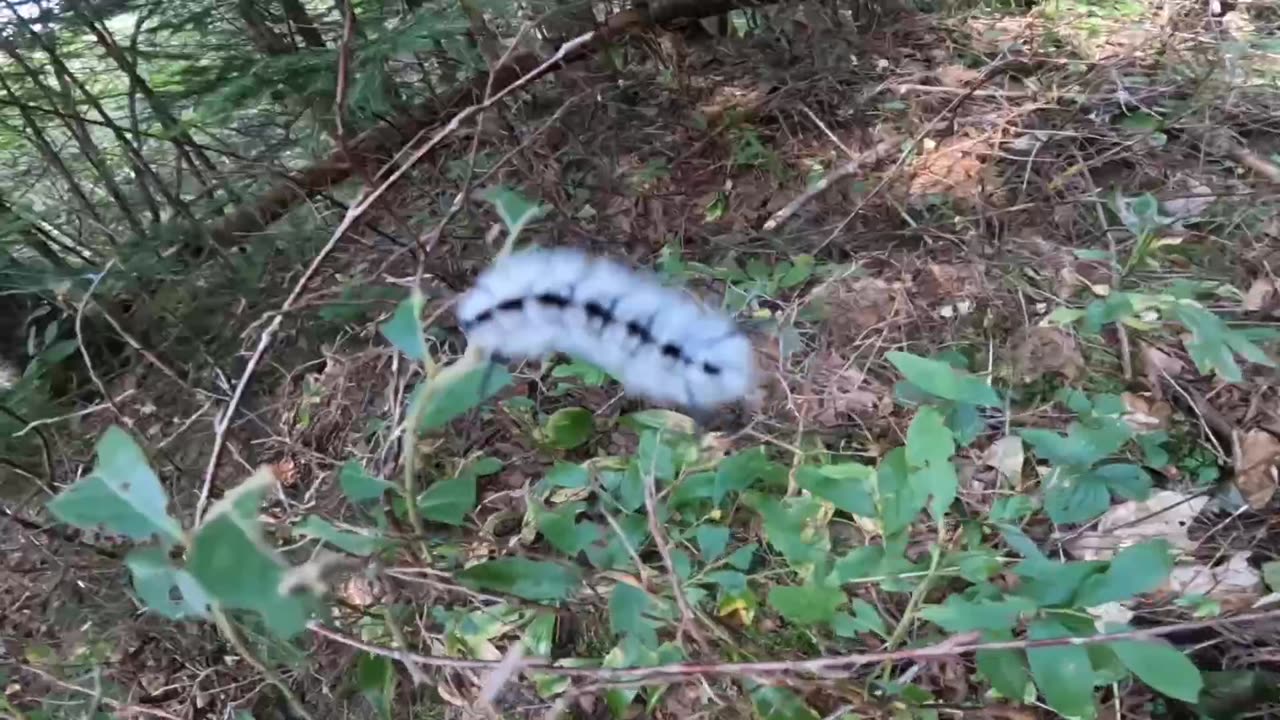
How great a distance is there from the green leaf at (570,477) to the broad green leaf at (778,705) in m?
0.39

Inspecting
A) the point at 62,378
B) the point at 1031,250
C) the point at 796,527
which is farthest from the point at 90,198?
the point at 1031,250

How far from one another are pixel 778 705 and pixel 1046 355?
2.65 feet

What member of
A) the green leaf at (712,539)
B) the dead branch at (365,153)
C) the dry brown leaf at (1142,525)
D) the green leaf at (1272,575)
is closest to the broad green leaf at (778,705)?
the green leaf at (712,539)

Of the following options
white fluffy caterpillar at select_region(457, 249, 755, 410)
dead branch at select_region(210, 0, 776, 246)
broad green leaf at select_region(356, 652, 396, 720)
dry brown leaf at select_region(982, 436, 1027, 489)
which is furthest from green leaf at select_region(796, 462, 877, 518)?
dead branch at select_region(210, 0, 776, 246)

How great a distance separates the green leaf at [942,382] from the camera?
836 mm

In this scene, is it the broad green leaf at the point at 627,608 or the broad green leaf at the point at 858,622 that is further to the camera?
the broad green leaf at the point at 858,622

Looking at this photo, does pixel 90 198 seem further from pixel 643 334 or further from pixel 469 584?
pixel 469 584

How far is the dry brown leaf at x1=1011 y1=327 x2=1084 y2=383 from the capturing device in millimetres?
1318

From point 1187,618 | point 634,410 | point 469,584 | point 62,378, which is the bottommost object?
point 1187,618

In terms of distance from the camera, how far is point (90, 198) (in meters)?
1.91

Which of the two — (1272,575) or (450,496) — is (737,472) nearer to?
(450,496)

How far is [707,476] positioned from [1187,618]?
55cm

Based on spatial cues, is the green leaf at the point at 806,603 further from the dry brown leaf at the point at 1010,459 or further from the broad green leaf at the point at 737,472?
the dry brown leaf at the point at 1010,459

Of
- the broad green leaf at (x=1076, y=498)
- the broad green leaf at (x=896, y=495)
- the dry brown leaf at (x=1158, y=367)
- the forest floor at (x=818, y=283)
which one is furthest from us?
the dry brown leaf at (x=1158, y=367)
